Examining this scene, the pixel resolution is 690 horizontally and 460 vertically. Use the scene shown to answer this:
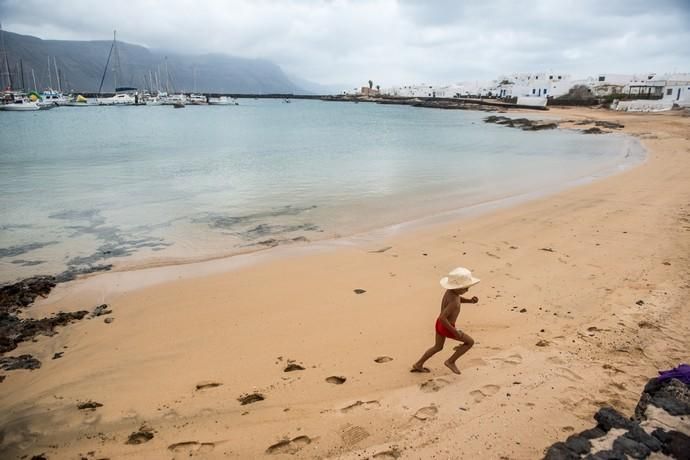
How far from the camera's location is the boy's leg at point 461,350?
14.7ft

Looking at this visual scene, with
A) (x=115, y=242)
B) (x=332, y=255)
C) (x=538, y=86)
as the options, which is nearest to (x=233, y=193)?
(x=115, y=242)

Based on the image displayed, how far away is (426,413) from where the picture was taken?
3.93 meters

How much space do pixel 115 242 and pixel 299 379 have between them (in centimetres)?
793

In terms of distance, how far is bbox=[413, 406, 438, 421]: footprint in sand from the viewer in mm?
3873

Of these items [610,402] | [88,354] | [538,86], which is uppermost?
[538,86]

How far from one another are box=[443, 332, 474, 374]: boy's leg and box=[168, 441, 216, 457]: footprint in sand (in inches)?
96.7

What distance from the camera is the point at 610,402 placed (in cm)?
391

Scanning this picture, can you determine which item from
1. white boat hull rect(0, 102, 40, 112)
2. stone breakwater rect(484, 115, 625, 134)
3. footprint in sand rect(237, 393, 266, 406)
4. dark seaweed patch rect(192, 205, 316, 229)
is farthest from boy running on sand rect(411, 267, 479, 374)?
white boat hull rect(0, 102, 40, 112)

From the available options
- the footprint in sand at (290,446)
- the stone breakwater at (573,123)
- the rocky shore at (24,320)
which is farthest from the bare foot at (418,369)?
the stone breakwater at (573,123)

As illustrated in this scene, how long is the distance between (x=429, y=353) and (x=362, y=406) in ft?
3.16

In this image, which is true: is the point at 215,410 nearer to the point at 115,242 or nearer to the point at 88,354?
the point at 88,354

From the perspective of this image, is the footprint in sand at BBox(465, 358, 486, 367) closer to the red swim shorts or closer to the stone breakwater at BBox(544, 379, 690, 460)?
the red swim shorts

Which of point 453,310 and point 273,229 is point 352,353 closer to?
point 453,310

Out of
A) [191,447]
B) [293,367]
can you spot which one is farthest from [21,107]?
[191,447]
